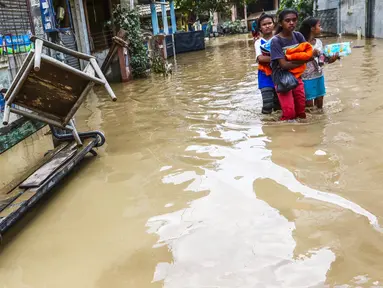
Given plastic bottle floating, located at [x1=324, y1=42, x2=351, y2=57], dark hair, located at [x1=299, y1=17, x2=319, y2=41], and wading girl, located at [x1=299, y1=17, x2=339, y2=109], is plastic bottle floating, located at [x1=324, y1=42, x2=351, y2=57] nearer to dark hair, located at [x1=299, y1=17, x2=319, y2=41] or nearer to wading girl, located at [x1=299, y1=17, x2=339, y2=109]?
wading girl, located at [x1=299, y1=17, x2=339, y2=109]

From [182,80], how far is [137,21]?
2.88m

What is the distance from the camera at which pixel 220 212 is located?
3162mm

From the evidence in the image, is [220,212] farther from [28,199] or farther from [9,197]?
[9,197]

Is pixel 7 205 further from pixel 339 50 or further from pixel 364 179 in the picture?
pixel 339 50

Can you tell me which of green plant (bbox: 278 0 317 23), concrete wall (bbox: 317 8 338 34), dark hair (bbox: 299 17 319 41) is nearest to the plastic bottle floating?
dark hair (bbox: 299 17 319 41)

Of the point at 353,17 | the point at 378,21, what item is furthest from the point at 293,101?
the point at 353,17

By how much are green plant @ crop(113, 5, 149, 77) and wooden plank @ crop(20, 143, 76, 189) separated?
7.89 metres

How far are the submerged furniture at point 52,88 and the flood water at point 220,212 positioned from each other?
2.25ft

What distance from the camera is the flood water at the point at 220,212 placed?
246 centimetres

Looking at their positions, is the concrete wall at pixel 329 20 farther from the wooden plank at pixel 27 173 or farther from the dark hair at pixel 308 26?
the wooden plank at pixel 27 173

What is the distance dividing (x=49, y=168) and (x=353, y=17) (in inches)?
787

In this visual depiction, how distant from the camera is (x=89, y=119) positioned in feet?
24.0

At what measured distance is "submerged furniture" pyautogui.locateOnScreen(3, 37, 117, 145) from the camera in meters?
3.95

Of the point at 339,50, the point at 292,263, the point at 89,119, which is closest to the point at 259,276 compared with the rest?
the point at 292,263
